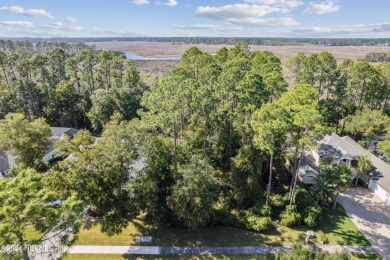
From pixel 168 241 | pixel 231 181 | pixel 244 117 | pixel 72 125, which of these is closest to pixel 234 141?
pixel 244 117

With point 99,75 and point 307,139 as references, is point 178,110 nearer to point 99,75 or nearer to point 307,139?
point 307,139

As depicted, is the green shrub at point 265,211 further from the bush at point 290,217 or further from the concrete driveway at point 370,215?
the concrete driveway at point 370,215

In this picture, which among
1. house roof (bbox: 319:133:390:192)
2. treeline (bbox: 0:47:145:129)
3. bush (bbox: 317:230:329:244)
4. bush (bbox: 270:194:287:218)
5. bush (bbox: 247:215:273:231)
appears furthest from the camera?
treeline (bbox: 0:47:145:129)

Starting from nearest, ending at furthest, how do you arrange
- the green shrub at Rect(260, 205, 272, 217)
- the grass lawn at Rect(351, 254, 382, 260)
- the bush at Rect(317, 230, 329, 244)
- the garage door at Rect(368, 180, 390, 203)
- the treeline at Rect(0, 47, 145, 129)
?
the grass lawn at Rect(351, 254, 382, 260) < the bush at Rect(317, 230, 329, 244) < the green shrub at Rect(260, 205, 272, 217) < the garage door at Rect(368, 180, 390, 203) < the treeline at Rect(0, 47, 145, 129)

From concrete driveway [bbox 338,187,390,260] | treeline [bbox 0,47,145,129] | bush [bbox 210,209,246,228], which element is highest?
treeline [bbox 0,47,145,129]

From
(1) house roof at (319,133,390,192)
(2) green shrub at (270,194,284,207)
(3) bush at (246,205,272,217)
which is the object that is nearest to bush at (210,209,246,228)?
(3) bush at (246,205,272,217)

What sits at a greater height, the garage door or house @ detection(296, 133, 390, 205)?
house @ detection(296, 133, 390, 205)

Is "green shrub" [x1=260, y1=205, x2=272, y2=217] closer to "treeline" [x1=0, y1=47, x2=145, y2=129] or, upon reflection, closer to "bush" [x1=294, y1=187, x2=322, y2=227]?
"bush" [x1=294, y1=187, x2=322, y2=227]
